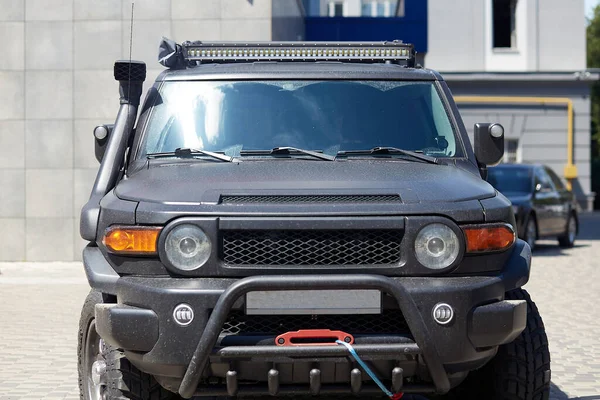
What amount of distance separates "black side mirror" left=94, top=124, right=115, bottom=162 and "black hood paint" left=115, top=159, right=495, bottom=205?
26.8 inches

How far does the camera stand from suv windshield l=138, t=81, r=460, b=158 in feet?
20.2

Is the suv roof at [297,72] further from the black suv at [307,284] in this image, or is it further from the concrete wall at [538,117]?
the concrete wall at [538,117]

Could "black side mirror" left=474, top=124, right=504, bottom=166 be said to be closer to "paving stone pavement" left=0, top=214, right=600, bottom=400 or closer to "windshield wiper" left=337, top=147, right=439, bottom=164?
"windshield wiper" left=337, top=147, right=439, bottom=164

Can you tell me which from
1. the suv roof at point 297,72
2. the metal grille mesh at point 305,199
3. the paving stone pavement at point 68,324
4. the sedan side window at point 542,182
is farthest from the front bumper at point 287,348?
the sedan side window at point 542,182

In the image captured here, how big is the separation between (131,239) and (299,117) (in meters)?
1.54

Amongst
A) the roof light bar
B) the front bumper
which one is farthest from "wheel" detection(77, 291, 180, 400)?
the roof light bar

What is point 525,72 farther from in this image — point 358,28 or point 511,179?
point 511,179

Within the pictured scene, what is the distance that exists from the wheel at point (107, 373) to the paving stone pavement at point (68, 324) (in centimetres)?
141

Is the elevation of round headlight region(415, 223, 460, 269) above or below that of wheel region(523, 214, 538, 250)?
above

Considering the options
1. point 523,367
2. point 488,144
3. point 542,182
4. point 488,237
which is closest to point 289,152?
point 488,144

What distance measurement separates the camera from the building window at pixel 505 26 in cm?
3750

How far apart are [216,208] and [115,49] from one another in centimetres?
1383

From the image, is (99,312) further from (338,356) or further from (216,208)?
(338,356)

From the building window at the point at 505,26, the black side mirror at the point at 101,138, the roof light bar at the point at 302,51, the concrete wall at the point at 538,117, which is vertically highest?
the building window at the point at 505,26
